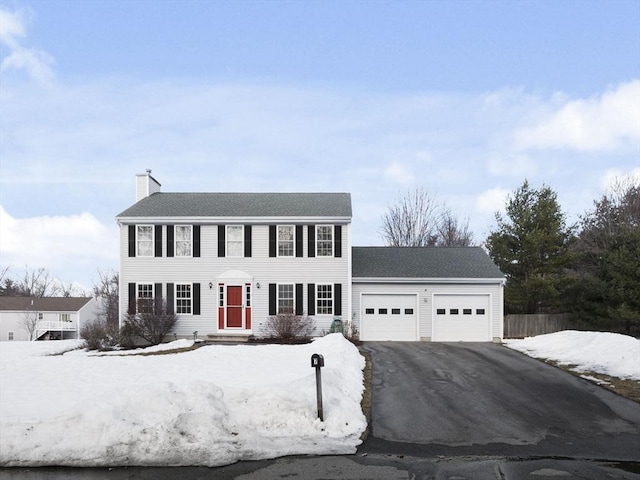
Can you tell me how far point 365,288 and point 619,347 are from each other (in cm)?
1051

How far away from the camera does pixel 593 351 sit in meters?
16.0

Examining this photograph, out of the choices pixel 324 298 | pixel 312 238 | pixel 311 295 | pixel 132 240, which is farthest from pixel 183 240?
pixel 324 298

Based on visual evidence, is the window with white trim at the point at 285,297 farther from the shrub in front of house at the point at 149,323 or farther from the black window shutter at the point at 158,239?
the black window shutter at the point at 158,239

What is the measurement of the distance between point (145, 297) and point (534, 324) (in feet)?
57.2

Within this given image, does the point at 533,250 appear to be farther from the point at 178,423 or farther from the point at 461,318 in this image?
the point at 178,423

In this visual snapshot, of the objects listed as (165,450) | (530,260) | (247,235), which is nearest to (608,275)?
(530,260)

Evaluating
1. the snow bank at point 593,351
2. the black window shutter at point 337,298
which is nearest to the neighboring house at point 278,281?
the black window shutter at point 337,298

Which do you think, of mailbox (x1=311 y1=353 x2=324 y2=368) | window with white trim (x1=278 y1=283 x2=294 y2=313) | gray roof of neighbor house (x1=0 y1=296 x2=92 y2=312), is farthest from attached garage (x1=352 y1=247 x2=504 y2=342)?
gray roof of neighbor house (x1=0 y1=296 x2=92 y2=312)

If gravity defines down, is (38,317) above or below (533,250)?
below

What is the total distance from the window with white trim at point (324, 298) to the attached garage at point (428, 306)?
995 mm

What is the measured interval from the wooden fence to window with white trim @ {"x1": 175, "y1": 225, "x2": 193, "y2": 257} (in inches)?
565

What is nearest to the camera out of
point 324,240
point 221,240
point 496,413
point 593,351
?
point 496,413

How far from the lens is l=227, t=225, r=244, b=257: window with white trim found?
2403cm

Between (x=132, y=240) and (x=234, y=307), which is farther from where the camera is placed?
(x=132, y=240)
